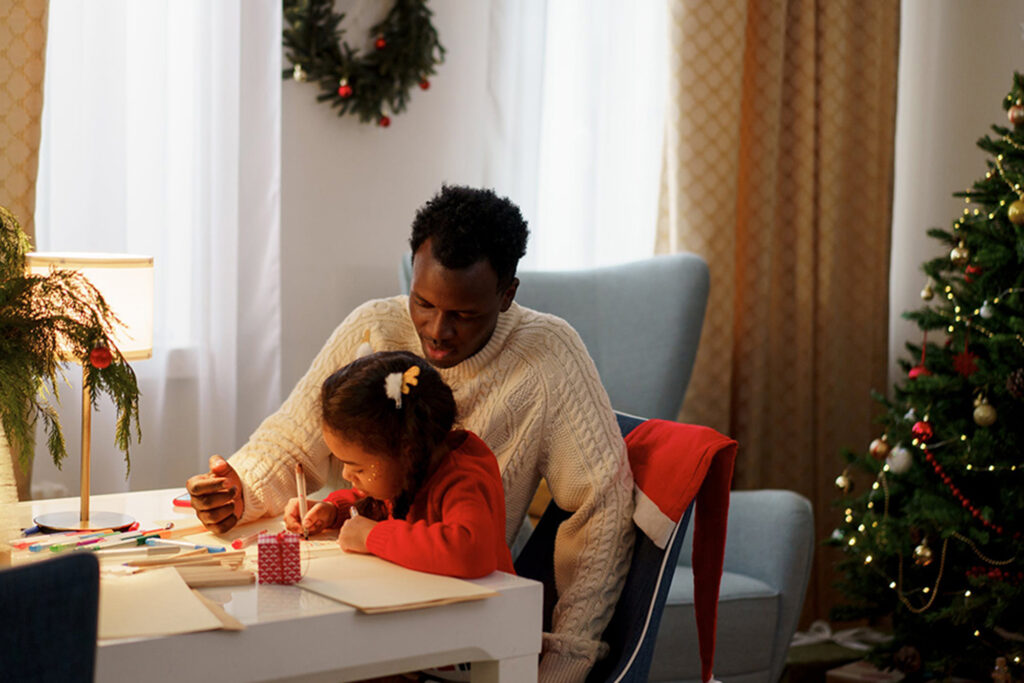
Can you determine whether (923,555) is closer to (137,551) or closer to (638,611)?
(638,611)

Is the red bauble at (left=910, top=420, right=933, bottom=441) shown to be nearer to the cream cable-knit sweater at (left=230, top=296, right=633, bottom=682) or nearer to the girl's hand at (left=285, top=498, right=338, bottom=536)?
the cream cable-knit sweater at (left=230, top=296, right=633, bottom=682)

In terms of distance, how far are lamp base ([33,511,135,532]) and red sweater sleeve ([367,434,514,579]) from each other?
394mm

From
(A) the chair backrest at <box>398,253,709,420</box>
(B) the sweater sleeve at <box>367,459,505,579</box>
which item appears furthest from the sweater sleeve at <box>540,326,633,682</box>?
(A) the chair backrest at <box>398,253,709,420</box>

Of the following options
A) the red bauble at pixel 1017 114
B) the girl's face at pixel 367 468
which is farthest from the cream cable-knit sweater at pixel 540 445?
the red bauble at pixel 1017 114

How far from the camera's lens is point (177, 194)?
2.58 meters

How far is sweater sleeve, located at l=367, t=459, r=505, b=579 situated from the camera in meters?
1.20

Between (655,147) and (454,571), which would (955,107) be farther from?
(454,571)

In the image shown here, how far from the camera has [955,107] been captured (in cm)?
360

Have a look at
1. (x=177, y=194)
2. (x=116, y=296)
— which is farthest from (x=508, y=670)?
(x=177, y=194)

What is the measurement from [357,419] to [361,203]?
5.53 ft

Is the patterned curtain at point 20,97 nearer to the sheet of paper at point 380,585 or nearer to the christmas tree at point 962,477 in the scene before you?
the sheet of paper at point 380,585

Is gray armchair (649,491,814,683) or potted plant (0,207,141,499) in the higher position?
potted plant (0,207,141,499)

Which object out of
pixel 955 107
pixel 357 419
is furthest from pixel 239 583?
pixel 955 107

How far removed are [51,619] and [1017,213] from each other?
7.30 ft
